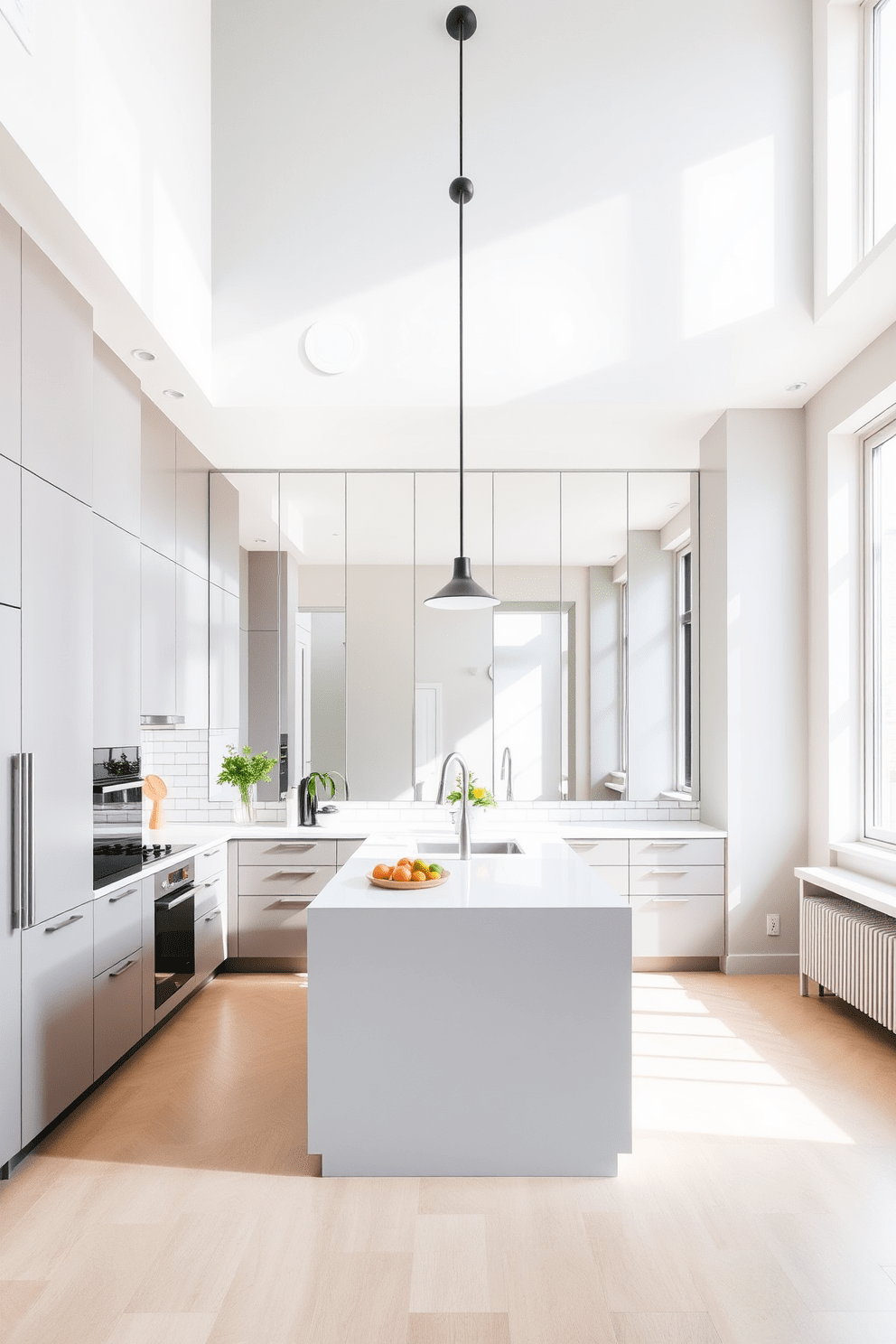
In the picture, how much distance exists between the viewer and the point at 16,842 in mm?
2609

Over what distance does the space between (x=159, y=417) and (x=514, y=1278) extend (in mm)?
3859

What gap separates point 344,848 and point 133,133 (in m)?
3.32

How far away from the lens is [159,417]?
14.5 ft

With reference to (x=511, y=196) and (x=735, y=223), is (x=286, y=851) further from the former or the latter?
(x=735, y=223)

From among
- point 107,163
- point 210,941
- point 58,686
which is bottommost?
point 210,941

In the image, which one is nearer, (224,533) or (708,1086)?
(708,1086)

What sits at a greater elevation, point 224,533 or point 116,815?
point 224,533

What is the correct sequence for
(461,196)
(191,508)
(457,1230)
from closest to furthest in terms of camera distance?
(457,1230)
(461,196)
(191,508)

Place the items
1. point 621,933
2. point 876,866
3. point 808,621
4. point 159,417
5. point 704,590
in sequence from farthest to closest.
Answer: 1. point 704,590
2. point 808,621
3. point 159,417
4. point 876,866
5. point 621,933

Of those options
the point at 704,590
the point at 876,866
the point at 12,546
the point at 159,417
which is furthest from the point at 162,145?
the point at 876,866

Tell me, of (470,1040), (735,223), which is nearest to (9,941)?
(470,1040)

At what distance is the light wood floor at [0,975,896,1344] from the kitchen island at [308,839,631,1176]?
0.10 metres

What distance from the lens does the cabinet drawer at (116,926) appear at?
316 cm

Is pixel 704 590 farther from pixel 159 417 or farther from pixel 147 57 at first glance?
pixel 147 57
